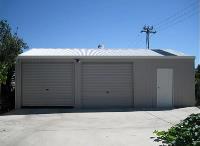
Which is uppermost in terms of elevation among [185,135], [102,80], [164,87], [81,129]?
[102,80]

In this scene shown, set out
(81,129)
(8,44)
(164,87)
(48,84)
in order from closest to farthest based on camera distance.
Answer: (81,129)
(48,84)
(164,87)
(8,44)

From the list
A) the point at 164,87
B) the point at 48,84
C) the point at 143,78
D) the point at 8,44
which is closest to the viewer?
the point at 48,84

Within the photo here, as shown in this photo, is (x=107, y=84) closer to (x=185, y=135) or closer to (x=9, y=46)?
(x=9, y=46)

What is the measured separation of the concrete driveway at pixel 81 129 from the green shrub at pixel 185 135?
35cm

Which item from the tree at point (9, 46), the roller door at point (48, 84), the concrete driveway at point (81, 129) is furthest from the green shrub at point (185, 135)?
the tree at point (9, 46)

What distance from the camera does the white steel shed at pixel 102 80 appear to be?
16.9m

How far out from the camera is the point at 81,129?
1031 cm

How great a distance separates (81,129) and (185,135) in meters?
3.64

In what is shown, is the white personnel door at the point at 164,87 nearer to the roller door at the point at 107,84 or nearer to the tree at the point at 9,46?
the roller door at the point at 107,84

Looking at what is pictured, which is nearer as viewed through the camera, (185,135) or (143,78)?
(185,135)

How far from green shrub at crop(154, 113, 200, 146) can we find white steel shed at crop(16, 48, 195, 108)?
25.9 ft

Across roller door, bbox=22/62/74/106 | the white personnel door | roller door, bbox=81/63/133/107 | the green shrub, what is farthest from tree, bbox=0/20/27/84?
the green shrub

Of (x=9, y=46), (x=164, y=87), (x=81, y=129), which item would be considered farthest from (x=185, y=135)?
(x=9, y=46)

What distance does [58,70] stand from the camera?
1700 cm
